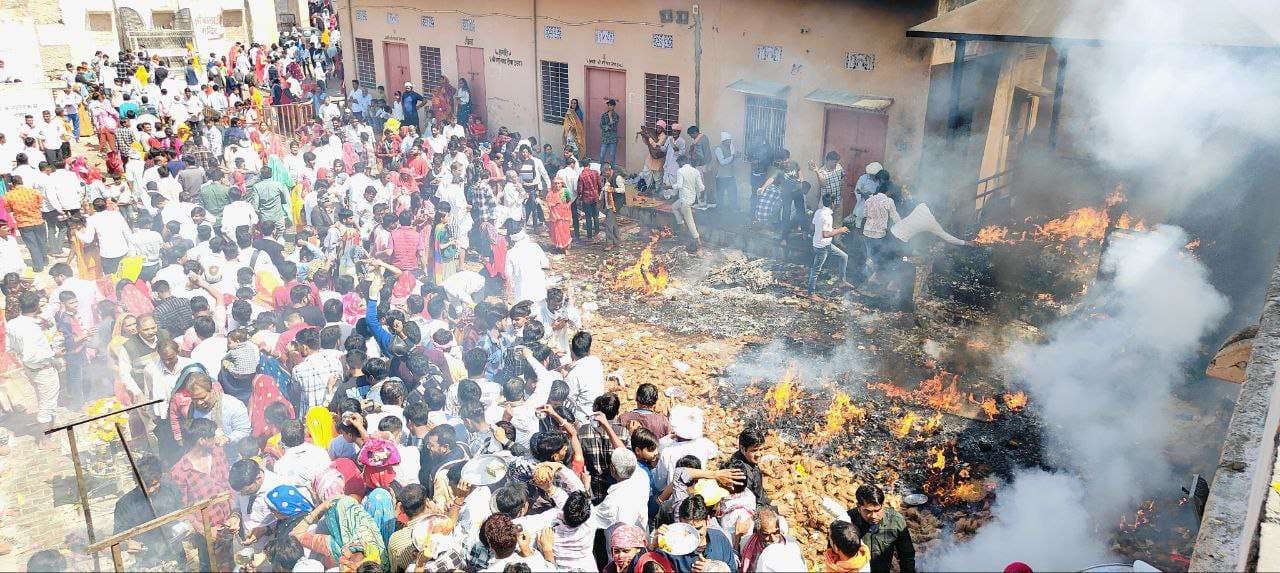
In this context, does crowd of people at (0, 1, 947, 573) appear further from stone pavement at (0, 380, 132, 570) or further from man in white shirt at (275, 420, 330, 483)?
stone pavement at (0, 380, 132, 570)

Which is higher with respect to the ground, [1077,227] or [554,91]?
[554,91]

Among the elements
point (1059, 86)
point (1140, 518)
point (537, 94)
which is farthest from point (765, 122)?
point (1140, 518)

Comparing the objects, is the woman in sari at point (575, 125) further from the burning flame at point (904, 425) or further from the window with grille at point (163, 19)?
the window with grille at point (163, 19)

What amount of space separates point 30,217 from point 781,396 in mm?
10858

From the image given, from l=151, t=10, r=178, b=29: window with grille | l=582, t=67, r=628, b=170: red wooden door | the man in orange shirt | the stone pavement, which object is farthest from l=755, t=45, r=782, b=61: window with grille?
l=151, t=10, r=178, b=29: window with grille

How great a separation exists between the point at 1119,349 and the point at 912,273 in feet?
9.69

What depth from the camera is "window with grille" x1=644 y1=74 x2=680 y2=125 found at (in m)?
15.7

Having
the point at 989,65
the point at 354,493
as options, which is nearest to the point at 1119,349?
the point at 989,65

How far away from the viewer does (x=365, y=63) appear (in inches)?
963

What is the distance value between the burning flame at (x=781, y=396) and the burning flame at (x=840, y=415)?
43cm

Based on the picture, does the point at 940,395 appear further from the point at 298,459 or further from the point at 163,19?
the point at 163,19

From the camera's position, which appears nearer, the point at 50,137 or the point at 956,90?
the point at 956,90

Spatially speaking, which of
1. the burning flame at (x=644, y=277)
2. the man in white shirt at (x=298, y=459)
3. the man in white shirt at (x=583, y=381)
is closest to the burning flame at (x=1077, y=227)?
the burning flame at (x=644, y=277)

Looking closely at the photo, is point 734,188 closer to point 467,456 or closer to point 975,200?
point 975,200
